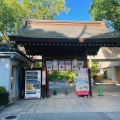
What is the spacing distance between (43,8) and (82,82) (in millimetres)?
17662

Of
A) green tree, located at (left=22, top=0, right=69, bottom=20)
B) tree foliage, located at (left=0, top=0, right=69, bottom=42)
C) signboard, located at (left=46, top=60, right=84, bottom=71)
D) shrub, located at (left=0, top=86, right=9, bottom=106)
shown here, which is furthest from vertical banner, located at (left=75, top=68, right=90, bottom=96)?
green tree, located at (left=22, top=0, right=69, bottom=20)

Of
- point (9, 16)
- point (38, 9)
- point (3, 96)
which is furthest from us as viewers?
point (38, 9)

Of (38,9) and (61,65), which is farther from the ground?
(38,9)

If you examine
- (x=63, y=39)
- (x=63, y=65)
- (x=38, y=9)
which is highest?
(x=38, y=9)

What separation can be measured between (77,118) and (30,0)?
75.2 ft

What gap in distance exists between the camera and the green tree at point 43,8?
82.1 ft

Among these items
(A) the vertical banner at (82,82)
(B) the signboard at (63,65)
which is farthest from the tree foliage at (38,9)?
(A) the vertical banner at (82,82)

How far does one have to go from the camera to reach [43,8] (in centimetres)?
2536

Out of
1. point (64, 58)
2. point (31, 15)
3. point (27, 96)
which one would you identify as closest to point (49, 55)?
point (64, 58)

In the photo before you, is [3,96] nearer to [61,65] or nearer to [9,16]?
[61,65]

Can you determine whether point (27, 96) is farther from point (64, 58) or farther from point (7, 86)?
point (64, 58)

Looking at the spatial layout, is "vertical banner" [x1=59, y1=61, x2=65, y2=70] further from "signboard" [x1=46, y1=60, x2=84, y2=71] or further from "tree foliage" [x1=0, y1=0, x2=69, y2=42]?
"tree foliage" [x1=0, y1=0, x2=69, y2=42]

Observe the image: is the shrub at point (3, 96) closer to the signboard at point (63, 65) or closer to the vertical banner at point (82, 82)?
the signboard at point (63, 65)

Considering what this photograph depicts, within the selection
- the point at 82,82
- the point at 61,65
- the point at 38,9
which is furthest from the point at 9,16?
the point at 82,82
